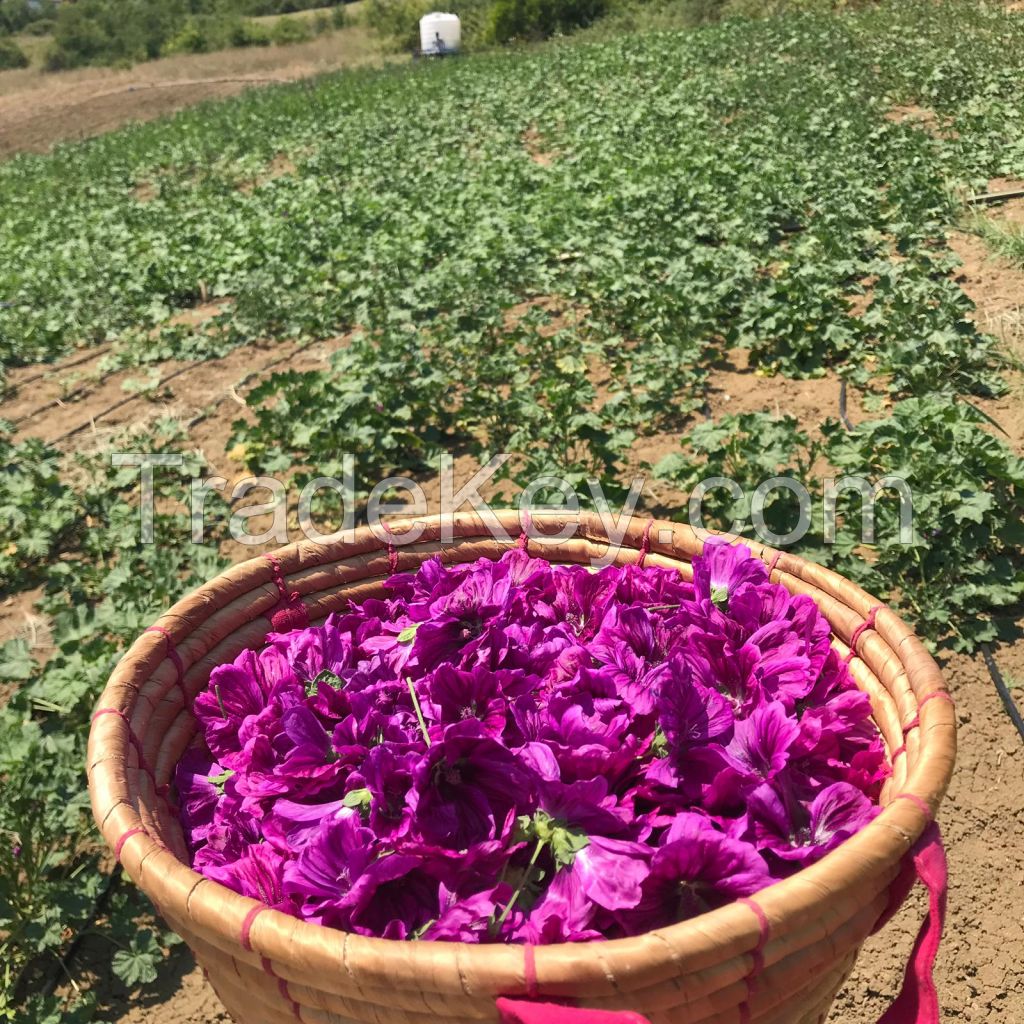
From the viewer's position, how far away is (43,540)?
4535 mm

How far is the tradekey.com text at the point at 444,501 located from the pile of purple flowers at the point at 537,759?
47 cm

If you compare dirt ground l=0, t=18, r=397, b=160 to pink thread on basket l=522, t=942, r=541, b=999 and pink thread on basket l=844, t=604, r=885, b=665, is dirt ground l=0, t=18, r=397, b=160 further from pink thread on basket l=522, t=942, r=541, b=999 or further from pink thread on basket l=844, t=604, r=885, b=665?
pink thread on basket l=522, t=942, r=541, b=999

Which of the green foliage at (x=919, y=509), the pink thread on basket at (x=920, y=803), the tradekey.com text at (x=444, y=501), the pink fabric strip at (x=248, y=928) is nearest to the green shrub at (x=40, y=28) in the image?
the tradekey.com text at (x=444, y=501)

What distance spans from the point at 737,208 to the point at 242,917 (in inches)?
277

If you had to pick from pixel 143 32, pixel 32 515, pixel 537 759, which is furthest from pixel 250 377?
pixel 143 32

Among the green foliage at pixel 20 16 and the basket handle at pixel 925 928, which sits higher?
the green foliage at pixel 20 16

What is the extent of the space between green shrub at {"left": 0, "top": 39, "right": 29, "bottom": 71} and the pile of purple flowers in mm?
69733

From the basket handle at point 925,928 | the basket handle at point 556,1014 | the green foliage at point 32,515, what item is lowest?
the green foliage at point 32,515

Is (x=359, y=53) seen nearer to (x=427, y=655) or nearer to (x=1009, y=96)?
(x=1009, y=96)

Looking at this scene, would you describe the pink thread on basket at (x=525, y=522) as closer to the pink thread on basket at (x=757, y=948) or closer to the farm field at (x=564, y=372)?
the pink thread on basket at (x=757, y=948)

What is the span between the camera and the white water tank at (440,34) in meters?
41.4

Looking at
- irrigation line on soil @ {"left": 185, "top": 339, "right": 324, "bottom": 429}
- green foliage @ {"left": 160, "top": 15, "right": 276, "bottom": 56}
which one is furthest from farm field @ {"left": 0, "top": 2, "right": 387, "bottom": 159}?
irrigation line on soil @ {"left": 185, "top": 339, "right": 324, "bottom": 429}

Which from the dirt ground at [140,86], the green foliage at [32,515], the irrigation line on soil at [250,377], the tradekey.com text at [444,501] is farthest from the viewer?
the dirt ground at [140,86]

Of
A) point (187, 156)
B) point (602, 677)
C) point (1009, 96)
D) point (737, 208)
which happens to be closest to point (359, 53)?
point (187, 156)
